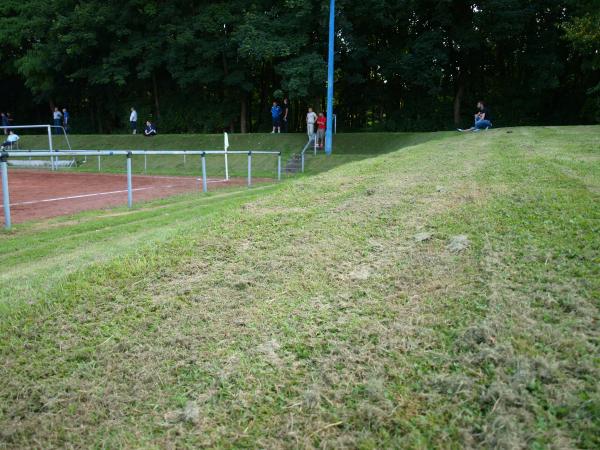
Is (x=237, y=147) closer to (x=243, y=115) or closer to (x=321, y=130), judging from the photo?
(x=321, y=130)

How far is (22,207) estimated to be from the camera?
35.2 ft

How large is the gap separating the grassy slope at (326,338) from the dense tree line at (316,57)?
2391 cm

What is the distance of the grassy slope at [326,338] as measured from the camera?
1837 millimetres

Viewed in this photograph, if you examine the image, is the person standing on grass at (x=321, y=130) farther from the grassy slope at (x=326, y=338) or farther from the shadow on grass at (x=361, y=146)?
the grassy slope at (x=326, y=338)

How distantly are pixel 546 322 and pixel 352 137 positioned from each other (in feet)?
81.6

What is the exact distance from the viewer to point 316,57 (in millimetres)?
27688

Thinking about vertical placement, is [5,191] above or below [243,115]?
below

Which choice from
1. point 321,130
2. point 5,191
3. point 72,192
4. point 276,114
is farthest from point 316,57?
point 5,191

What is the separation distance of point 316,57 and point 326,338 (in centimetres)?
2750

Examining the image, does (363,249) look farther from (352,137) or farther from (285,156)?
(352,137)

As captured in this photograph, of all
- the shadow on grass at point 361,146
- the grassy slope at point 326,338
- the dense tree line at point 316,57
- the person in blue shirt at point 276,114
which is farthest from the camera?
the person in blue shirt at point 276,114

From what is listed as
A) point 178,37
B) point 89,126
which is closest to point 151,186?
point 178,37

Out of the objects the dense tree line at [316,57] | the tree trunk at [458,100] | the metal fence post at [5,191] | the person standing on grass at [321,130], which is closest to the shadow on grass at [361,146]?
the person standing on grass at [321,130]

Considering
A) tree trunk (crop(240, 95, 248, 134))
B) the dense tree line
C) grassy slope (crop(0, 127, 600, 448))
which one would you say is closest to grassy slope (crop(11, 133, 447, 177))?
the dense tree line
